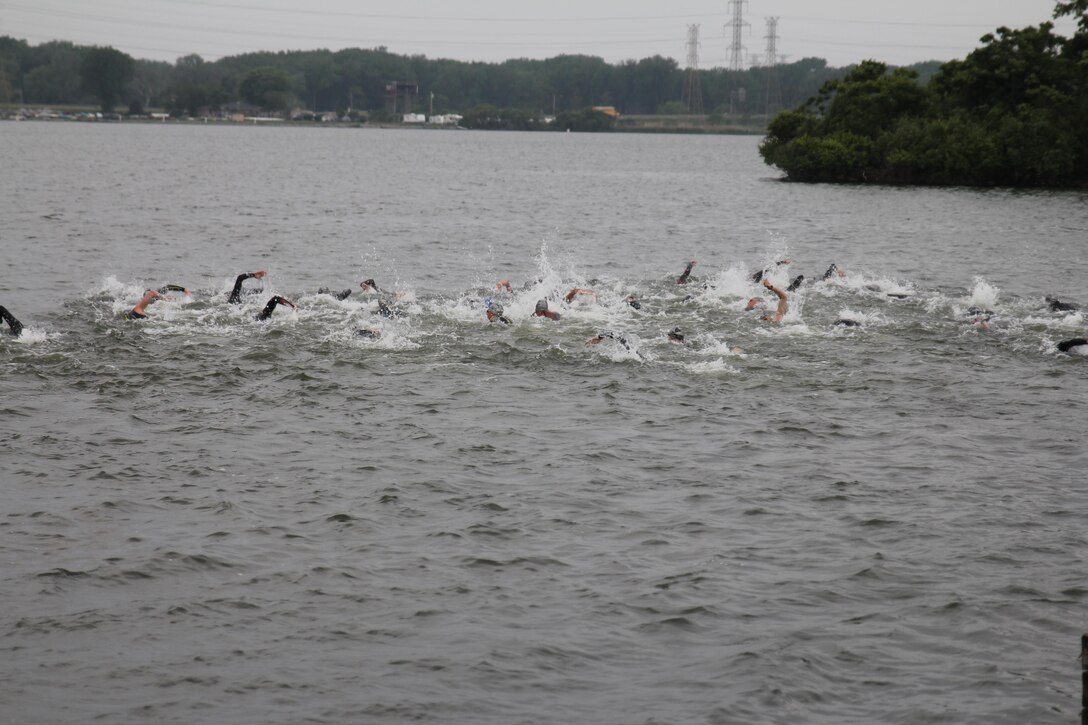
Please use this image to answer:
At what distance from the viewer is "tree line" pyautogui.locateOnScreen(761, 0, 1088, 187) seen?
6988cm

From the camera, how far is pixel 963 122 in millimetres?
73750

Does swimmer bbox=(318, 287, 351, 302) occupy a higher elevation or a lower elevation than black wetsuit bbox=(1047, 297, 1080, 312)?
higher

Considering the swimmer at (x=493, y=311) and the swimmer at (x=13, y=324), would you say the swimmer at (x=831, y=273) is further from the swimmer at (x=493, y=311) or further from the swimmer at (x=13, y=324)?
the swimmer at (x=13, y=324)

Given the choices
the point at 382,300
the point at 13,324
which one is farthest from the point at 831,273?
the point at 13,324

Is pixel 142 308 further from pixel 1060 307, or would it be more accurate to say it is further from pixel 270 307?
pixel 1060 307

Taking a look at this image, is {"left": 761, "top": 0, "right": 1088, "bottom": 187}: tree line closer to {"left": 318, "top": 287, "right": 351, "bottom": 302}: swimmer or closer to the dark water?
the dark water

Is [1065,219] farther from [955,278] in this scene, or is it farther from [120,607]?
[120,607]

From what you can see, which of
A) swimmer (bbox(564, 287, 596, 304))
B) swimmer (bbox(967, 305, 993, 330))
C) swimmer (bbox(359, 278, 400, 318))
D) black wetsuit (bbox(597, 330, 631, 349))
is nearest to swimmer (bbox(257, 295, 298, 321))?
swimmer (bbox(359, 278, 400, 318))

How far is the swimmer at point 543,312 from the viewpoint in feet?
84.1

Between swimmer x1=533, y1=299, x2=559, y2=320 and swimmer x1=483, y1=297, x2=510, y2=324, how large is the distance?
71 centimetres

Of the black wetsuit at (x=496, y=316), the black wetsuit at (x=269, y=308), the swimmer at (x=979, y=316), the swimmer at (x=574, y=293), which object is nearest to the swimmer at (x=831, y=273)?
the swimmer at (x=979, y=316)

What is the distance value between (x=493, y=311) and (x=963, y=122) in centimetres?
5749

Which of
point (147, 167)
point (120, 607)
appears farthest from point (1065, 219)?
point (147, 167)

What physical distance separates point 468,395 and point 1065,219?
4202cm
